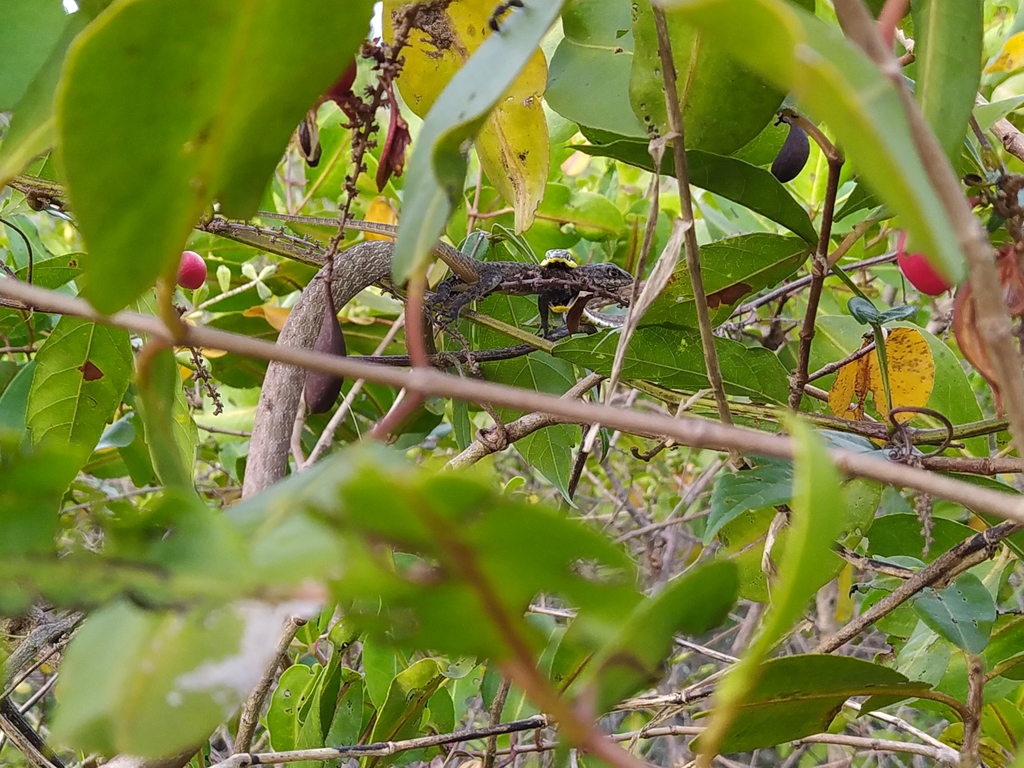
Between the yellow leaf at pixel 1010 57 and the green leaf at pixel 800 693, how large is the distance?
3.41 feet

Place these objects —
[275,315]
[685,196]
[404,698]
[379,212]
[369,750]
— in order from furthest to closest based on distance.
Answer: [379,212], [275,315], [404,698], [369,750], [685,196]

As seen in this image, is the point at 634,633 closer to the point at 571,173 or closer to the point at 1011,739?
the point at 1011,739

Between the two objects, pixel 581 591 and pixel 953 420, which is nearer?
pixel 581 591

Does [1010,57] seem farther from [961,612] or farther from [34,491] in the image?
[34,491]

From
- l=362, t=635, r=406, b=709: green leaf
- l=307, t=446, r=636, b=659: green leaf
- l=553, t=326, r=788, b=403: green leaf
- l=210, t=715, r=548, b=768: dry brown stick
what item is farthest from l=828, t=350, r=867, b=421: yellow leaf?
l=307, t=446, r=636, b=659: green leaf

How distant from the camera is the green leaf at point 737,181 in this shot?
2.26 ft

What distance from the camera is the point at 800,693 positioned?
0.56 metres

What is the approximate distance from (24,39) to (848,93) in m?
0.55

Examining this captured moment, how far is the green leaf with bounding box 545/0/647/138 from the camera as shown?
718 mm

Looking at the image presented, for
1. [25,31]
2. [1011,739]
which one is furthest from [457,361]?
[1011,739]

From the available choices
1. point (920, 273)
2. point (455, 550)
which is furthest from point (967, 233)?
point (920, 273)

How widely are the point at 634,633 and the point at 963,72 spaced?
341 millimetres

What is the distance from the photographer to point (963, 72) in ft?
1.41

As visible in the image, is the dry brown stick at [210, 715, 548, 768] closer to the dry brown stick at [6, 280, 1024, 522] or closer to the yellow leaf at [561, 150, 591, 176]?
the dry brown stick at [6, 280, 1024, 522]
